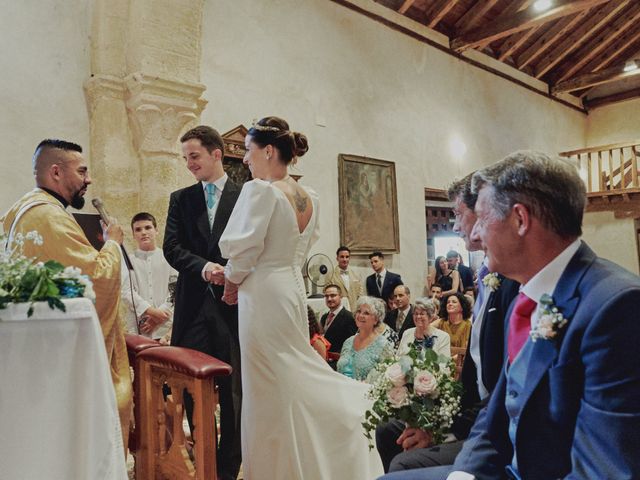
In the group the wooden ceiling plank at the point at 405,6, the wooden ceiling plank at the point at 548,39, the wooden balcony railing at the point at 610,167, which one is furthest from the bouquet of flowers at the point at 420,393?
the wooden ceiling plank at the point at 548,39

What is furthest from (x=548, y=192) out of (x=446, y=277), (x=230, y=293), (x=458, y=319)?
(x=446, y=277)

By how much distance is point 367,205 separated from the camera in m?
9.05

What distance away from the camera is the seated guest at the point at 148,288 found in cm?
424

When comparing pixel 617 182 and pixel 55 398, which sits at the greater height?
pixel 617 182

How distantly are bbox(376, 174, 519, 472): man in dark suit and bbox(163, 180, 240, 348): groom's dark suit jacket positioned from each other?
118 cm

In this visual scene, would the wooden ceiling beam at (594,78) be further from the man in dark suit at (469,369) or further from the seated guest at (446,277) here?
the man in dark suit at (469,369)

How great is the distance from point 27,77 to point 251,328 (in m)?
4.04

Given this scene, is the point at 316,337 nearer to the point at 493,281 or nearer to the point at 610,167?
the point at 493,281

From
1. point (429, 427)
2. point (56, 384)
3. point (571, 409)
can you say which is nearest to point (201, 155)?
point (56, 384)

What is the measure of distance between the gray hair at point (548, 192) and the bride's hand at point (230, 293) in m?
A: 1.64

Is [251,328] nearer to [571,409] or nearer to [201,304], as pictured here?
[201,304]

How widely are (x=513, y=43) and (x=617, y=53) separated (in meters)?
3.21

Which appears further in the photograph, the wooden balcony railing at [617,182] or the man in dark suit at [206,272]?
the wooden balcony railing at [617,182]

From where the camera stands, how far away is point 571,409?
1.20 m
